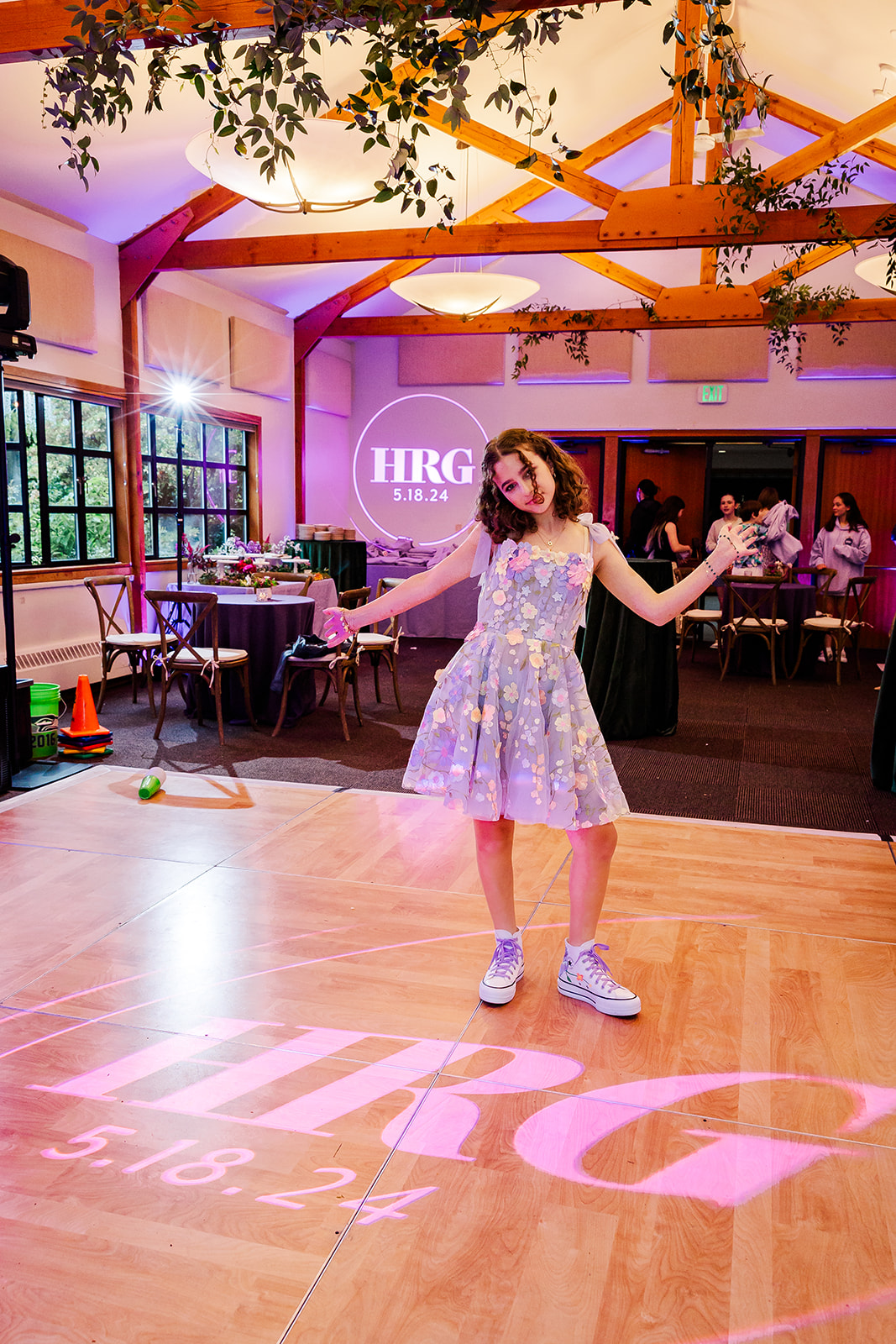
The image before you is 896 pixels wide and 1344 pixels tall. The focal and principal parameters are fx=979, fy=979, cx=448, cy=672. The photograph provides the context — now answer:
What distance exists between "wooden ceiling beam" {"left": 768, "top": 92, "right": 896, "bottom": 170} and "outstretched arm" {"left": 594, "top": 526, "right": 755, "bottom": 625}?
24.2ft

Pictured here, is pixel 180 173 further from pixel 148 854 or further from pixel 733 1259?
pixel 733 1259

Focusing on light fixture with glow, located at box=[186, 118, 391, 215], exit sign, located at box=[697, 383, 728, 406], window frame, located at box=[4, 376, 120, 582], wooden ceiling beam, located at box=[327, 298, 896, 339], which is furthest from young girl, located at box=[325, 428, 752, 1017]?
exit sign, located at box=[697, 383, 728, 406]

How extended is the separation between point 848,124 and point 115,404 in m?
5.71

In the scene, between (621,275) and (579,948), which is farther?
(621,275)

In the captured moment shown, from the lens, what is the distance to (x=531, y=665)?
7.29ft

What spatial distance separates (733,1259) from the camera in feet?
5.19

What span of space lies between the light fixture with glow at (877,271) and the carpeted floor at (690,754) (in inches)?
114

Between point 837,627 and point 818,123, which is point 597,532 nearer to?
point 837,627

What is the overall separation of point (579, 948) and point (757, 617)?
6036mm

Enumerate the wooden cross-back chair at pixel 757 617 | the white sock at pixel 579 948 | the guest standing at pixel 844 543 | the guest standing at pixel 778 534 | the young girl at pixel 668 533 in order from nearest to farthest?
the white sock at pixel 579 948 < the wooden cross-back chair at pixel 757 617 < the young girl at pixel 668 533 < the guest standing at pixel 778 534 < the guest standing at pixel 844 543

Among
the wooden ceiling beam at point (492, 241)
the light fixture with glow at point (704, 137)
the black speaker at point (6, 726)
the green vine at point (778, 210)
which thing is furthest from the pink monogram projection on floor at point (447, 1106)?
the light fixture with glow at point (704, 137)

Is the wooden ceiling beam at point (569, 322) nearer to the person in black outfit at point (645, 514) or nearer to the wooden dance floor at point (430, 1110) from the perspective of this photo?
the person in black outfit at point (645, 514)

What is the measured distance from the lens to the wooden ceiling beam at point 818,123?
794cm

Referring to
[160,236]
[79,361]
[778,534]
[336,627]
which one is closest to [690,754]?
[336,627]
